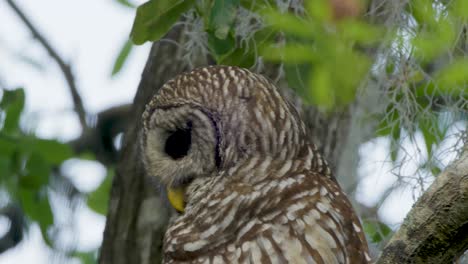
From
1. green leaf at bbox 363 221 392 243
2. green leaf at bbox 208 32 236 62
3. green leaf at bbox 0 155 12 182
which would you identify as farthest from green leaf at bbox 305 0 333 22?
green leaf at bbox 0 155 12 182

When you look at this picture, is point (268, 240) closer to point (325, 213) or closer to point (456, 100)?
point (325, 213)

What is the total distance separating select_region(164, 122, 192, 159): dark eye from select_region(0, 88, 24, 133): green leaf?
1532 millimetres

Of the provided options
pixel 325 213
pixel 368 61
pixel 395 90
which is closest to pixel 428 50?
pixel 368 61

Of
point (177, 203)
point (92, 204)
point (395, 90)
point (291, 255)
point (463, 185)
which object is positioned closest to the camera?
point (463, 185)

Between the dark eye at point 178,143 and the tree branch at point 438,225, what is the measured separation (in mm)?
1121

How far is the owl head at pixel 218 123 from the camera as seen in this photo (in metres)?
3.26

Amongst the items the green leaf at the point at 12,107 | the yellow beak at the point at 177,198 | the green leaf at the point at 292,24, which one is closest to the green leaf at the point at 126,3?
the green leaf at the point at 12,107

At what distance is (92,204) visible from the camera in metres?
5.41

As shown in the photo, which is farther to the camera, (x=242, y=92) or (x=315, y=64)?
(x=242, y=92)

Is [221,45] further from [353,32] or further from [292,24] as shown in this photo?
[353,32]

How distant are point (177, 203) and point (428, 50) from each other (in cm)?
95

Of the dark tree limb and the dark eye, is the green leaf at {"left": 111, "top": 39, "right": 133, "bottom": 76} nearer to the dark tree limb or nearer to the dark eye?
the dark tree limb

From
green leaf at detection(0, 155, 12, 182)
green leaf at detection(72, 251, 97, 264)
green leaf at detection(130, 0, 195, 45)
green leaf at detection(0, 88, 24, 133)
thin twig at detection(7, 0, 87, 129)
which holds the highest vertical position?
thin twig at detection(7, 0, 87, 129)

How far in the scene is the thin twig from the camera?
18.5 ft
